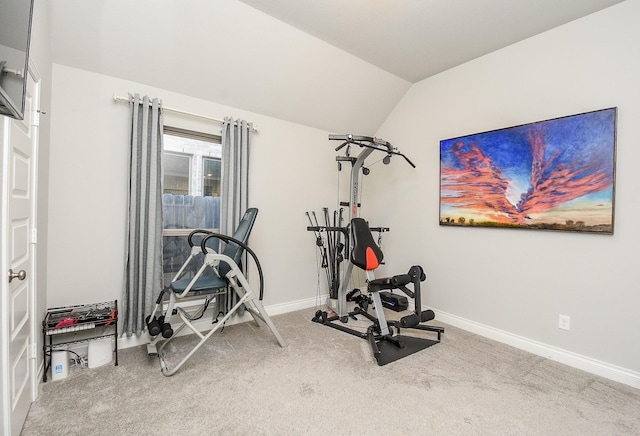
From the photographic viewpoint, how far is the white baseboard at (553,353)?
2.07m

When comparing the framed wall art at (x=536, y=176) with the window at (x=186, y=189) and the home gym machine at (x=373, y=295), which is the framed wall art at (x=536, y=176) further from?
the window at (x=186, y=189)

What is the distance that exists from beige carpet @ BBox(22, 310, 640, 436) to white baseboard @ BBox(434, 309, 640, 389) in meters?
0.07

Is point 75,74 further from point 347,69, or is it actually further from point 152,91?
point 347,69

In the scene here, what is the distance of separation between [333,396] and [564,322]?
2.07 meters

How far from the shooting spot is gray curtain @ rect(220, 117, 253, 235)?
2920 millimetres

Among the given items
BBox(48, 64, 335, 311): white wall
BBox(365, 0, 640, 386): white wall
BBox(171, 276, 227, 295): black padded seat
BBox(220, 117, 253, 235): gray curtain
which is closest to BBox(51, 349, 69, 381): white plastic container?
BBox(48, 64, 335, 311): white wall

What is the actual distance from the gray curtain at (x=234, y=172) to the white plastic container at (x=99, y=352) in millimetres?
1286

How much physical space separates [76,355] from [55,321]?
381mm

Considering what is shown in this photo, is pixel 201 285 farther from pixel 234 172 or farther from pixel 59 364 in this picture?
pixel 234 172

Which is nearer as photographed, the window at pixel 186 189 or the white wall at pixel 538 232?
the white wall at pixel 538 232

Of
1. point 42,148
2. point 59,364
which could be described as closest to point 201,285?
point 59,364

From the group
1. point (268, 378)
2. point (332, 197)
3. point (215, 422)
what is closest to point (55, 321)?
point (215, 422)

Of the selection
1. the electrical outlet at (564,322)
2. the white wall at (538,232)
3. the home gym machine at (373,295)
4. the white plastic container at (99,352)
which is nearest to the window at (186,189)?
the white plastic container at (99,352)

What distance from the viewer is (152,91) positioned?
2.59 metres
